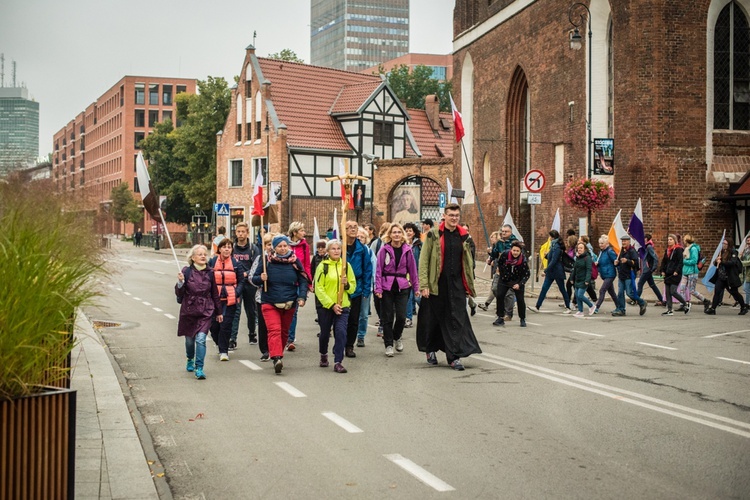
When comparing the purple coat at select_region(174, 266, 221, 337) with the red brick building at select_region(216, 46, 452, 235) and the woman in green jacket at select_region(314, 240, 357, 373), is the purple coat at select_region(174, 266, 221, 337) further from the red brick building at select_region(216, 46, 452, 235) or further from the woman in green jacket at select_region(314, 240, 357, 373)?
the red brick building at select_region(216, 46, 452, 235)

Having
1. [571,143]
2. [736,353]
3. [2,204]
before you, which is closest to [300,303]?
[2,204]

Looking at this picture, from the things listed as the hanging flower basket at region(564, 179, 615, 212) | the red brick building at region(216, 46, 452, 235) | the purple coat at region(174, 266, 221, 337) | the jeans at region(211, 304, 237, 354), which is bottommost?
the jeans at region(211, 304, 237, 354)

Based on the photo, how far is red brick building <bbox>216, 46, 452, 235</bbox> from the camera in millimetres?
51688

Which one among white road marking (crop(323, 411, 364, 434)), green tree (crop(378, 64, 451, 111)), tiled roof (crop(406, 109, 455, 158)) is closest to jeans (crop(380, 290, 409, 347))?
white road marking (crop(323, 411, 364, 434))

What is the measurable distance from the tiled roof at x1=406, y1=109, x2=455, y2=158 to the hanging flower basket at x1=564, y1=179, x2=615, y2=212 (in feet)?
107

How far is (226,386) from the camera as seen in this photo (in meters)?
10.1

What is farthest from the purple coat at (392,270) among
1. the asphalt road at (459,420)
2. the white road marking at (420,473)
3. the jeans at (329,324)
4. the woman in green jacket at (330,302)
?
the white road marking at (420,473)

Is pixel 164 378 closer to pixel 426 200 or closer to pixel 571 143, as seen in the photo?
pixel 571 143

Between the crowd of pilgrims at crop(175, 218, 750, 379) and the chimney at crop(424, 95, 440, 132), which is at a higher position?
the chimney at crop(424, 95, 440, 132)

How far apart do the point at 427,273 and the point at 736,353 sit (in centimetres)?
447

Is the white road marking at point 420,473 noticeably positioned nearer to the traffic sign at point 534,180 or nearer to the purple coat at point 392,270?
the purple coat at point 392,270

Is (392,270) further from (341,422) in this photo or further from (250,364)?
(341,422)

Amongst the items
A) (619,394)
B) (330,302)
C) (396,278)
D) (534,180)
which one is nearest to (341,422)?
(619,394)

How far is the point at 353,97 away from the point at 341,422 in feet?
162
